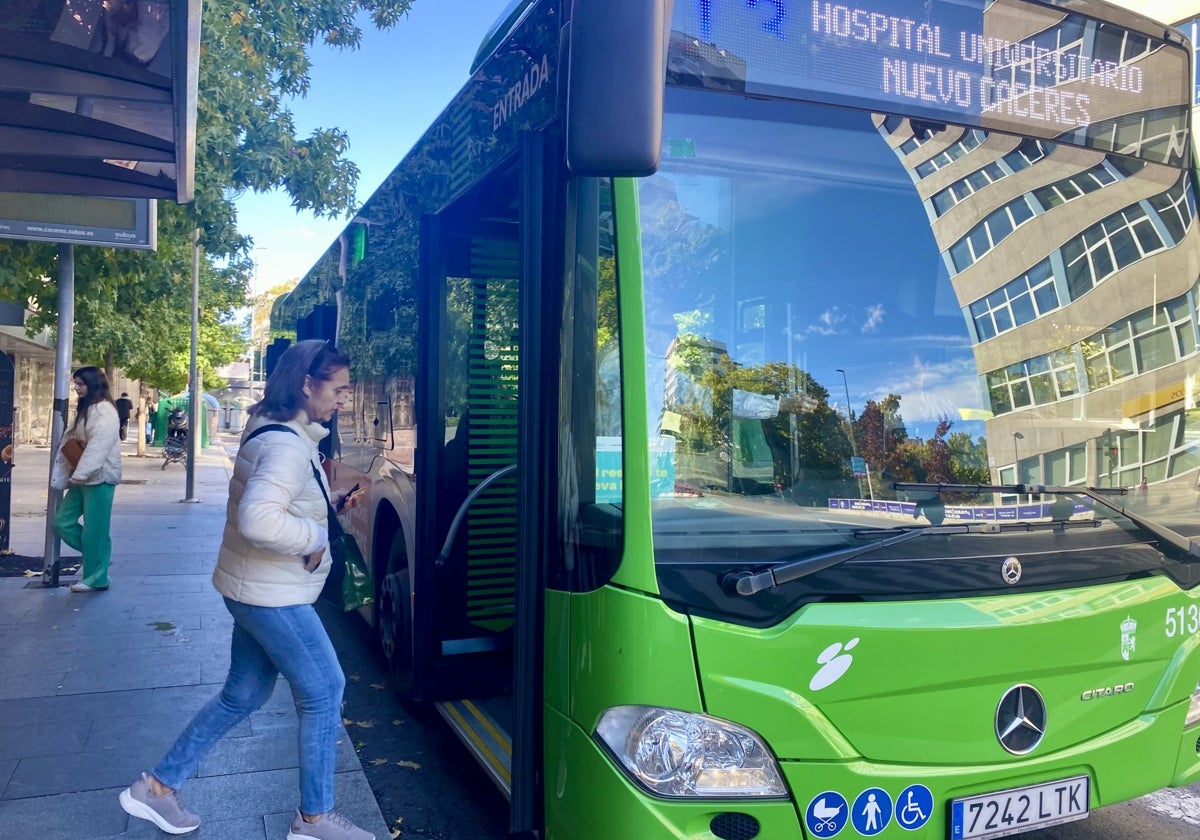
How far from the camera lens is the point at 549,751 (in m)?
2.95

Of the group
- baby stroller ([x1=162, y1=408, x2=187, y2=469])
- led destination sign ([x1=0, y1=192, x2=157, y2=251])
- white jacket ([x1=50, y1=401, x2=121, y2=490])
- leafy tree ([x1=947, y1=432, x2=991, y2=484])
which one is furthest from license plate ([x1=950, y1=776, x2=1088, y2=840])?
baby stroller ([x1=162, y1=408, x2=187, y2=469])

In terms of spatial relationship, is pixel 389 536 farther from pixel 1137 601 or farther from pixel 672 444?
pixel 1137 601

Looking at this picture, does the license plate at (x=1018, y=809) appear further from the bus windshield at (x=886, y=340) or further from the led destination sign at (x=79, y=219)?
the led destination sign at (x=79, y=219)

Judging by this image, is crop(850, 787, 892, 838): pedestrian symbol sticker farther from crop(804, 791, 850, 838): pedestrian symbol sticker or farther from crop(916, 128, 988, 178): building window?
crop(916, 128, 988, 178): building window

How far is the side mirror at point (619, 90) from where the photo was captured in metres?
2.43

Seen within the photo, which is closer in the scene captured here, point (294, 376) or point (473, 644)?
point (294, 376)

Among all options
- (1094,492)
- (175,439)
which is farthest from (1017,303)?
(175,439)

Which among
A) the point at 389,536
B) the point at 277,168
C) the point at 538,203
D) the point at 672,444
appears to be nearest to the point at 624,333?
the point at 672,444

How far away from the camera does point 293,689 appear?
11.5 feet

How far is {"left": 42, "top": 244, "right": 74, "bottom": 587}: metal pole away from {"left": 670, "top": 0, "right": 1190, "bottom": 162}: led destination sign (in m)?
7.60

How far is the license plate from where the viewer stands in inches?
110

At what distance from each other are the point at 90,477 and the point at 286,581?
5.40 meters

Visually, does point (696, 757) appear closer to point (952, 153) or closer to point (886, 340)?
point (886, 340)

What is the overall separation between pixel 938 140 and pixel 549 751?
7.48ft
